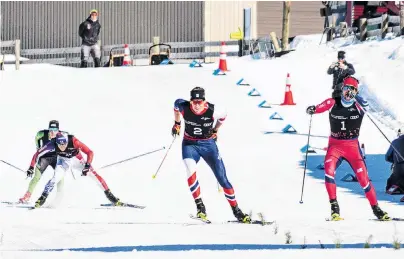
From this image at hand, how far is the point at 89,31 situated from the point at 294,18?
1835 centimetres

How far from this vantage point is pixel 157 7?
142 feet

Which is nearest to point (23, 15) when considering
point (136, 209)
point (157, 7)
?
point (157, 7)

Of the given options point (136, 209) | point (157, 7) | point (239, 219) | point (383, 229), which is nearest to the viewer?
point (383, 229)

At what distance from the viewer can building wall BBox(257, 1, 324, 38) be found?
4578cm

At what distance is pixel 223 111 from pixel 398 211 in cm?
303

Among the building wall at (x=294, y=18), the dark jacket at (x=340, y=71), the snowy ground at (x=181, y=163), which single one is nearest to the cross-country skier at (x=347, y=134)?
the snowy ground at (x=181, y=163)

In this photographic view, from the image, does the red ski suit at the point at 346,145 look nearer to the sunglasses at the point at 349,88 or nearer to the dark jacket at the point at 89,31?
the sunglasses at the point at 349,88

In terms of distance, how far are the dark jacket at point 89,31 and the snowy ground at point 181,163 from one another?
1.43 meters

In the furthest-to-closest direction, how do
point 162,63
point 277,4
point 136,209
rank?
point 277,4, point 162,63, point 136,209

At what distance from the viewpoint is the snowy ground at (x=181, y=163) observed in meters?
10.6

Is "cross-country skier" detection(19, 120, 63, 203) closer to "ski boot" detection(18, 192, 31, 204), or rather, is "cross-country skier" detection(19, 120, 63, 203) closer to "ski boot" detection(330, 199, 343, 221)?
"ski boot" detection(18, 192, 31, 204)

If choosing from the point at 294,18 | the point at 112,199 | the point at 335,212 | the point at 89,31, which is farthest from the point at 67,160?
the point at 294,18

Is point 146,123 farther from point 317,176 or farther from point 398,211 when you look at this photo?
point 398,211

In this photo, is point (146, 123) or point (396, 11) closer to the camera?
point (146, 123)
